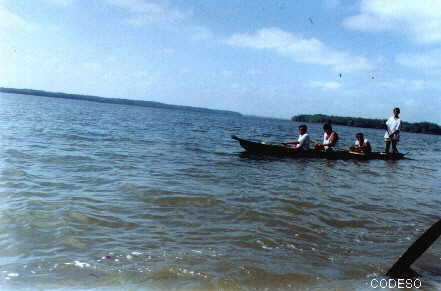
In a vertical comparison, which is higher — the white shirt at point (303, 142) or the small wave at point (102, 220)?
the white shirt at point (303, 142)

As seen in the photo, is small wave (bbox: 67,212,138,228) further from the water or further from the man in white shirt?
the man in white shirt

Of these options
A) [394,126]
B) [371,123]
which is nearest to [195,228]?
[394,126]

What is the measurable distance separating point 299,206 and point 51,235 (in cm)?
507

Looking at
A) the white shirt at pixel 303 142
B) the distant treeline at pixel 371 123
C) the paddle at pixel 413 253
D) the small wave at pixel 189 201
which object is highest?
the distant treeline at pixel 371 123

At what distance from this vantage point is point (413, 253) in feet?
13.1

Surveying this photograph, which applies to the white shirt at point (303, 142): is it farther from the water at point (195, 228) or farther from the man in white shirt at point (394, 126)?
the man in white shirt at point (394, 126)

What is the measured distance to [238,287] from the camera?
3.81 meters

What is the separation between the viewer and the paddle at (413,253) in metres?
3.75

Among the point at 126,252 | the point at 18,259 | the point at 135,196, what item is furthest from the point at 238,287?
the point at 135,196

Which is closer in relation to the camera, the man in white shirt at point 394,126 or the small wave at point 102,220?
the small wave at point 102,220

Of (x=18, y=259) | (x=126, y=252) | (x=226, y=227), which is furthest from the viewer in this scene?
(x=226, y=227)

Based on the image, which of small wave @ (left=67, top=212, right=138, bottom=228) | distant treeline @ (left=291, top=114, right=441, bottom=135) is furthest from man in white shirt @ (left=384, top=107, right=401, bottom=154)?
distant treeline @ (left=291, top=114, right=441, bottom=135)

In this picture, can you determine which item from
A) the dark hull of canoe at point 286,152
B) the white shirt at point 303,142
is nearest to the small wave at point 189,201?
the dark hull of canoe at point 286,152

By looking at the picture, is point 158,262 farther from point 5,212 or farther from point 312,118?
point 312,118
